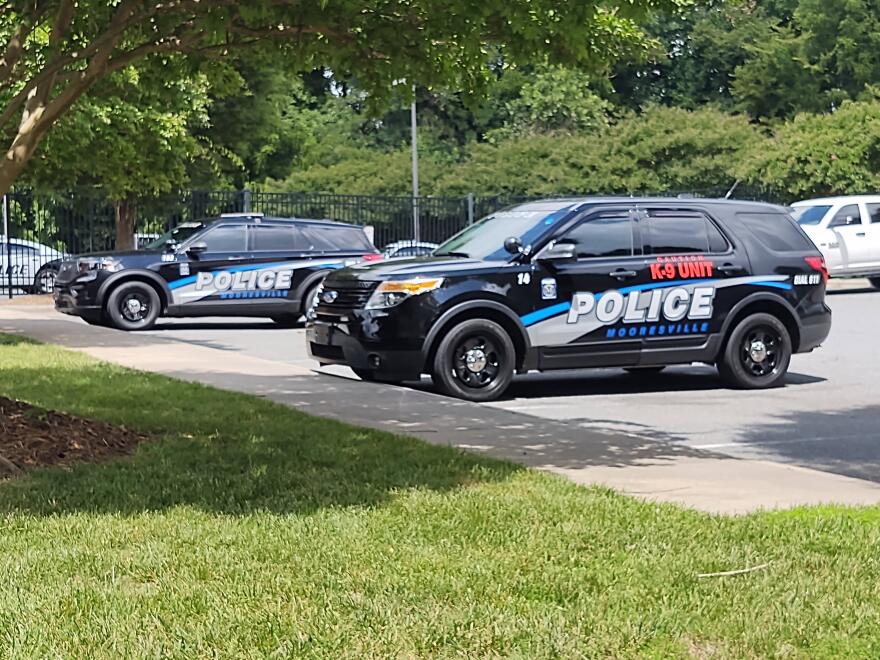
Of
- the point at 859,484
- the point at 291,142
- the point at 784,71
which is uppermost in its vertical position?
the point at 784,71

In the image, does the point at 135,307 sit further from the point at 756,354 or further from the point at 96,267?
the point at 756,354

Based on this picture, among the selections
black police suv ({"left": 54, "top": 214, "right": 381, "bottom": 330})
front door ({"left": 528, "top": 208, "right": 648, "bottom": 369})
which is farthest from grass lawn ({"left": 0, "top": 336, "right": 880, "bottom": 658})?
black police suv ({"left": 54, "top": 214, "right": 381, "bottom": 330})

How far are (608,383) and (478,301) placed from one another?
2.38 metres

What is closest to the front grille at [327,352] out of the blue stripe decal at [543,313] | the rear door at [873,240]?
the blue stripe decal at [543,313]

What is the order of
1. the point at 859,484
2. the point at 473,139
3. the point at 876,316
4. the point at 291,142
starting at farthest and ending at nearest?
the point at 473,139 < the point at 291,142 < the point at 876,316 < the point at 859,484

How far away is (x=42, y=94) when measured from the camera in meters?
9.02

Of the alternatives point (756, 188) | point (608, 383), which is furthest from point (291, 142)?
point (608, 383)

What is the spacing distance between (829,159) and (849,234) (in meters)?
10.7

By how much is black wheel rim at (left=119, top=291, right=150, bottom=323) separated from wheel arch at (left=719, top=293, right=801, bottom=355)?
1117 centimetres

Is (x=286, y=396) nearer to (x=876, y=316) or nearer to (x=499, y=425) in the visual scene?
(x=499, y=425)

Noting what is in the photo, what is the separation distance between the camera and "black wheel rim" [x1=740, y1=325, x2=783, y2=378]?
13680mm

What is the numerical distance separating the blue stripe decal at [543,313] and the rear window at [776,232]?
91.1 inches

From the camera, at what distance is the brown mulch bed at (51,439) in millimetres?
8297

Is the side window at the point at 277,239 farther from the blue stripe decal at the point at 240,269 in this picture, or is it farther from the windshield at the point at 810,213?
the windshield at the point at 810,213
